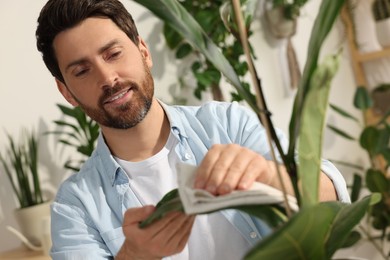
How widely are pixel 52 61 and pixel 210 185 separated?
80 cm

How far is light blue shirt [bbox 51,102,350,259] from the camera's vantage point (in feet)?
4.84

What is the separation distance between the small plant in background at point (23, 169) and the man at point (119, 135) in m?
0.84

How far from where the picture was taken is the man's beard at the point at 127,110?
4.73 ft

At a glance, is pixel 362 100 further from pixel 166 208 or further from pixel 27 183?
pixel 166 208

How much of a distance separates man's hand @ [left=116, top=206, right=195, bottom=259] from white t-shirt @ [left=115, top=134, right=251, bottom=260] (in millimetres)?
370

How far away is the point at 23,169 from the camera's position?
8.09 ft

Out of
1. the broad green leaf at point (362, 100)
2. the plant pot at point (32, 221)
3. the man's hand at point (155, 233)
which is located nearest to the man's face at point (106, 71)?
the man's hand at point (155, 233)

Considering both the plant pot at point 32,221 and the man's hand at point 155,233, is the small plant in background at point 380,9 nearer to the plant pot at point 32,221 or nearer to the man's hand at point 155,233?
the plant pot at point 32,221

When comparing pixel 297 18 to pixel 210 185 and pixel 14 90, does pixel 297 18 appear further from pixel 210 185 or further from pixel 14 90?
pixel 210 185

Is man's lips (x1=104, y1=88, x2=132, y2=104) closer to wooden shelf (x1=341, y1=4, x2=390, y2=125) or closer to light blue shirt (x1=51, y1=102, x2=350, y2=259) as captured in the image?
light blue shirt (x1=51, y1=102, x2=350, y2=259)

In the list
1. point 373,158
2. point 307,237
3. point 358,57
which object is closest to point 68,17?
point 307,237

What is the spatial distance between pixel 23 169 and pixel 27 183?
95mm

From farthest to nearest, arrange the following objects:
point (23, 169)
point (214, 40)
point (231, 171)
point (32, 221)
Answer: point (214, 40) → point (23, 169) → point (32, 221) → point (231, 171)

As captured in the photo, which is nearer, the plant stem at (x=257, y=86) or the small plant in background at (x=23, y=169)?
the plant stem at (x=257, y=86)
